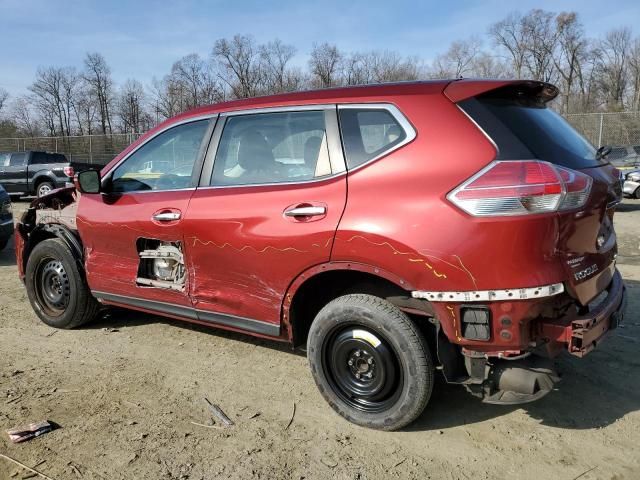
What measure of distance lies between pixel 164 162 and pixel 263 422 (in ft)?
6.71

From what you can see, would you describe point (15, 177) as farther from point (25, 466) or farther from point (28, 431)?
point (25, 466)

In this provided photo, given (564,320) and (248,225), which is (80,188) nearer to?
(248,225)

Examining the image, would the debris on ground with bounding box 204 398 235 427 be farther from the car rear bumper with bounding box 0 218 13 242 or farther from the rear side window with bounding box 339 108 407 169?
the car rear bumper with bounding box 0 218 13 242

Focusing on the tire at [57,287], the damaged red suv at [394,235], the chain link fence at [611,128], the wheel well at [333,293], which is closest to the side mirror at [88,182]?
the damaged red suv at [394,235]

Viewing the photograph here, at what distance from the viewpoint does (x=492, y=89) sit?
276 centimetres

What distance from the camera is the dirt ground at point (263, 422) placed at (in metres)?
2.69

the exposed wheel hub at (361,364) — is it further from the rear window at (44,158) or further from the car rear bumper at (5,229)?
the rear window at (44,158)

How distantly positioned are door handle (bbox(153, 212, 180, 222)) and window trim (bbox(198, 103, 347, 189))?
10.0 inches

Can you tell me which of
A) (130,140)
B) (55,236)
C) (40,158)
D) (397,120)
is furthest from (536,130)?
(130,140)

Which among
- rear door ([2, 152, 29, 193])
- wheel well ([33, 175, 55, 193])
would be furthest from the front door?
rear door ([2, 152, 29, 193])

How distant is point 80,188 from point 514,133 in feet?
10.7

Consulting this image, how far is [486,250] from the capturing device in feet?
8.11

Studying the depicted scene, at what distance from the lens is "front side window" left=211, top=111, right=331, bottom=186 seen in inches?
123

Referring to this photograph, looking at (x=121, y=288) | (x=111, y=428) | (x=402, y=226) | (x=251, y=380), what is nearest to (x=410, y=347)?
(x=402, y=226)
